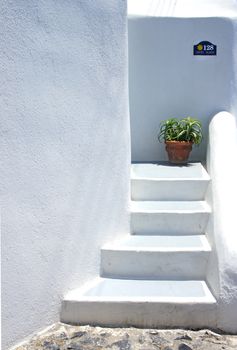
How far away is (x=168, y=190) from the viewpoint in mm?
4684

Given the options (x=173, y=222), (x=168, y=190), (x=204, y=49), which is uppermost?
(x=204, y=49)

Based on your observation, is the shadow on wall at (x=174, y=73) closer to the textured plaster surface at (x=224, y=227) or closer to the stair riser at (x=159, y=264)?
the textured plaster surface at (x=224, y=227)

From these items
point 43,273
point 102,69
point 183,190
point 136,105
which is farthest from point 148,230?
point 136,105

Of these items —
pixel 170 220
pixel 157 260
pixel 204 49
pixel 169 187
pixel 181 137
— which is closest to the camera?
pixel 157 260

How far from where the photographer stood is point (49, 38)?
123 inches

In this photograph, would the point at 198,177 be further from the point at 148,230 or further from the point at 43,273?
the point at 43,273

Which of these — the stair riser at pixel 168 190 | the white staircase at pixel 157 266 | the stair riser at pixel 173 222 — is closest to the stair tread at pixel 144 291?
the white staircase at pixel 157 266

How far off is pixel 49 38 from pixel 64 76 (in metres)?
0.35

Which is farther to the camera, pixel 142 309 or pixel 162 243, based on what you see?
pixel 162 243

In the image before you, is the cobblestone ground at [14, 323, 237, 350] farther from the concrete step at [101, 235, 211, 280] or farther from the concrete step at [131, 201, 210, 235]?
the concrete step at [131, 201, 210, 235]

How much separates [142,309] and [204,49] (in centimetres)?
391

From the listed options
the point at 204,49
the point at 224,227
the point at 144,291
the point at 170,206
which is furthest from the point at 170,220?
the point at 204,49

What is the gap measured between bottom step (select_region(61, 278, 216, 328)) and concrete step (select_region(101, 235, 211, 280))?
1.06 feet

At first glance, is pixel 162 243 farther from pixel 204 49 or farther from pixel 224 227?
pixel 204 49
